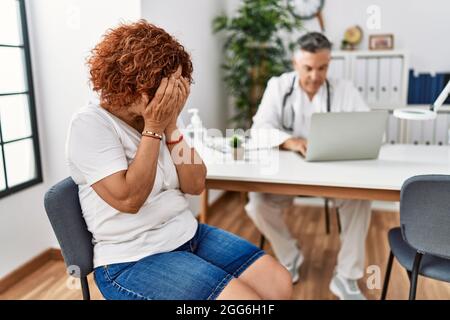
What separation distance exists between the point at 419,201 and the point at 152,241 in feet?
2.67

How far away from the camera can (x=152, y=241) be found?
1238 millimetres

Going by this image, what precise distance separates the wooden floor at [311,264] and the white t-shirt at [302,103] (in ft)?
2.47

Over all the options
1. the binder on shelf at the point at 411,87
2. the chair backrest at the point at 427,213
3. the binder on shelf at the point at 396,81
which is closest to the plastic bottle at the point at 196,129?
the chair backrest at the point at 427,213

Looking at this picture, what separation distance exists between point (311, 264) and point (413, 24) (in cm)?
197

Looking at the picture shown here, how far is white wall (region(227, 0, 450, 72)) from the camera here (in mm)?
3176

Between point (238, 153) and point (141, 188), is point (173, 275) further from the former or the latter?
point (238, 153)

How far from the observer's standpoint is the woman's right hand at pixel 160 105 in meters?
1.20

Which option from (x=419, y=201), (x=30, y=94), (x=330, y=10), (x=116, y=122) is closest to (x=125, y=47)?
(x=116, y=122)

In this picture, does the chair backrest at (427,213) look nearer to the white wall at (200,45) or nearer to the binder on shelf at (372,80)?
the white wall at (200,45)

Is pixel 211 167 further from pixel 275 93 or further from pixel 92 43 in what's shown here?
pixel 92 43

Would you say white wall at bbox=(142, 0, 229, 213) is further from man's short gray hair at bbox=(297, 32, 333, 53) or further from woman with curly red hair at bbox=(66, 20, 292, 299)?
woman with curly red hair at bbox=(66, 20, 292, 299)

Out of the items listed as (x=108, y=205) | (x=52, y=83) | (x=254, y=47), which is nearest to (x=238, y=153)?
(x=108, y=205)

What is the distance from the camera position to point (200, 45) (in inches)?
122

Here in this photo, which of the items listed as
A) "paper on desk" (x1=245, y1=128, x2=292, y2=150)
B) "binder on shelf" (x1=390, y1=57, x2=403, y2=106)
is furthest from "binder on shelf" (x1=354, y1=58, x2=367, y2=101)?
"paper on desk" (x1=245, y1=128, x2=292, y2=150)
